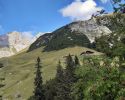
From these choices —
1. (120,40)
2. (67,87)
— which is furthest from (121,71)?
(67,87)

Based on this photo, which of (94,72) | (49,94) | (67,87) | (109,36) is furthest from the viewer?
(49,94)

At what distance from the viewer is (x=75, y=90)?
834 inches

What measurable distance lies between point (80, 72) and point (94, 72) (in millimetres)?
1120

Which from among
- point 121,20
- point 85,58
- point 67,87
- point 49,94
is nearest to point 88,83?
point 85,58

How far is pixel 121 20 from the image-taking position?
63.5 feet

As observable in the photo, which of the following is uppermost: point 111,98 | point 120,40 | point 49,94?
point 120,40

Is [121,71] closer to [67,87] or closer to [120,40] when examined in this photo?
[120,40]

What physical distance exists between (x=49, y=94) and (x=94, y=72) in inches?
5121

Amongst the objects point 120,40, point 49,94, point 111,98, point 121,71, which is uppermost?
point 120,40

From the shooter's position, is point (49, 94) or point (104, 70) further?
point (49, 94)

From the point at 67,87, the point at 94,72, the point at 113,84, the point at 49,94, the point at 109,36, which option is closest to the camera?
the point at 113,84

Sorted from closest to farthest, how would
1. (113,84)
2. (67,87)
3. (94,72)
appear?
(113,84) < (94,72) < (67,87)

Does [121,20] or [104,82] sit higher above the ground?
[121,20]

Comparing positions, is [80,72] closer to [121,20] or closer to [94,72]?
[94,72]
